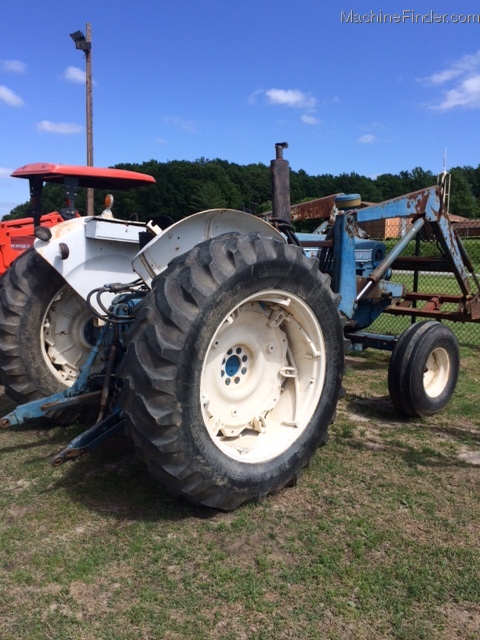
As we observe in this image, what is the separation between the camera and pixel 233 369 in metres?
3.28

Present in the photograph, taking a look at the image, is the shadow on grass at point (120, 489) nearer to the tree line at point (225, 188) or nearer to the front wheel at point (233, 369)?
the front wheel at point (233, 369)

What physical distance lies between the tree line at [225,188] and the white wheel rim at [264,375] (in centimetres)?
2770

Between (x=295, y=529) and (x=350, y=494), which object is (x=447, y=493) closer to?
(x=350, y=494)

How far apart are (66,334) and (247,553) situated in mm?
2470

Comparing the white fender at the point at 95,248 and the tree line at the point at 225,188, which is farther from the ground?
Result: the tree line at the point at 225,188

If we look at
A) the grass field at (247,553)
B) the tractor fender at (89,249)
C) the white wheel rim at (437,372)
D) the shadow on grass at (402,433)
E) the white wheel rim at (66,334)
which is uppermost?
the tractor fender at (89,249)

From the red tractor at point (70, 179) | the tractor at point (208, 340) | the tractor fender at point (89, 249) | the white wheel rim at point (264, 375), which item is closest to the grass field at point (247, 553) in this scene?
the tractor at point (208, 340)

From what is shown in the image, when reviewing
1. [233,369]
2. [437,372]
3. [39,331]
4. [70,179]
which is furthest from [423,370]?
[70,179]

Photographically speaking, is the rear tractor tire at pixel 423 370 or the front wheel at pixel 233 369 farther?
the rear tractor tire at pixel 423 370

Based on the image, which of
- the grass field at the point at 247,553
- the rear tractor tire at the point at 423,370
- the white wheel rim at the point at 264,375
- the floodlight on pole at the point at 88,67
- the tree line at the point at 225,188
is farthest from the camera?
Answer: the tree line at the point at 225,188

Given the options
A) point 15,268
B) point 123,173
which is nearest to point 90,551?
point 15,268

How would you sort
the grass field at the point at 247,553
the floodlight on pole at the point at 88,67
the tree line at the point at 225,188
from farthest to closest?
the tree line at the point at 225,188 → the floodlight on pole at the point at 88,67 → the grass field at the point at 247,553

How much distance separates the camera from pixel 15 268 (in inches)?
168

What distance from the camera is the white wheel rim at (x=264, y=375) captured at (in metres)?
3.16
